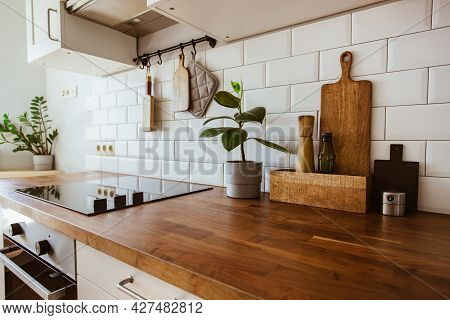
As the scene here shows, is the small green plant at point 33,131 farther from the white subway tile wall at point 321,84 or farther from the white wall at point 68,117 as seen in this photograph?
the white subway tile wall at point 321,84

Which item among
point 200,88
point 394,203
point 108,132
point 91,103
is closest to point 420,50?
point 394,203

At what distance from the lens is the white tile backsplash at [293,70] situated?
0.94 metres

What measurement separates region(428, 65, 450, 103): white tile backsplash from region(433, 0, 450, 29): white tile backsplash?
116mm

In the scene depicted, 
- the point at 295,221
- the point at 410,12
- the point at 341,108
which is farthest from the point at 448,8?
the point at 295,221

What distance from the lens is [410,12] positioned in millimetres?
774

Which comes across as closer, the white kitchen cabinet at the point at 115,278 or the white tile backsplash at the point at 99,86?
the white kitchen cabinet at the point at 115,278

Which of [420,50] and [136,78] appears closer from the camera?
[420,50]

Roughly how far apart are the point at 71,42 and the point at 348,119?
4.00 feet

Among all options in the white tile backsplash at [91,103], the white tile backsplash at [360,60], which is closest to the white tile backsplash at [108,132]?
the white tile backsplash at [91,103]

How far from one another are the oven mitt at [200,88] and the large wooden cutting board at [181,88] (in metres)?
0.02

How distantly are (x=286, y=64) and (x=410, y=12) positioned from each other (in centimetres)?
38

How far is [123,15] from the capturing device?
126 cm

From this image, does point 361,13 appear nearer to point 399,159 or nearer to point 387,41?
point 387,41

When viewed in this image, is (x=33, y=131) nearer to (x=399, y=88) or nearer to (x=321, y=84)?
(x=321, y=84)
